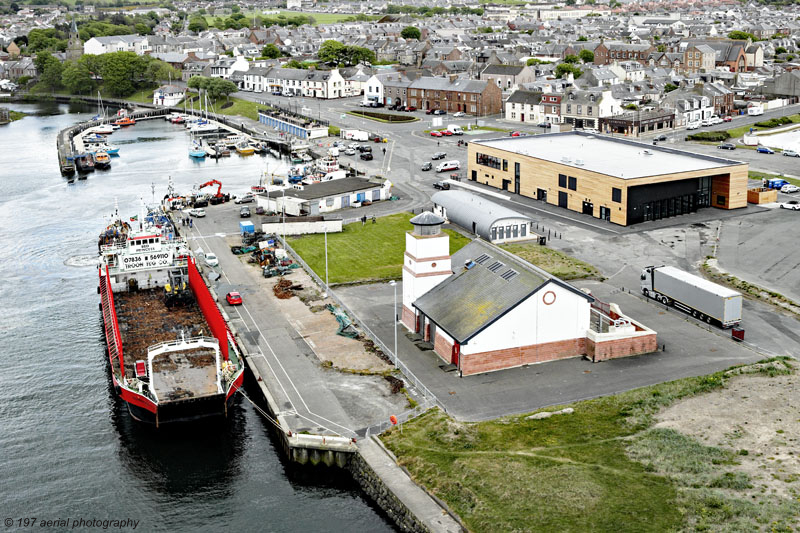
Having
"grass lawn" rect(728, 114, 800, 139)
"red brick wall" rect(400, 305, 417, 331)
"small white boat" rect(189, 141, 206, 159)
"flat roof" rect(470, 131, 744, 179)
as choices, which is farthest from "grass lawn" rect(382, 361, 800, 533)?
"small white boat" rect(189, 141, 206, 159)

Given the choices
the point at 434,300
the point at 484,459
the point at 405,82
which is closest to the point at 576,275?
the point at 434,300

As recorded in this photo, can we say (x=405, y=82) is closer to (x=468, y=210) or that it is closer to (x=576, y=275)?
(x=468, y=210)

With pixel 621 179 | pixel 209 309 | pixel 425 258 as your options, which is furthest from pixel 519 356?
pixel 621 179

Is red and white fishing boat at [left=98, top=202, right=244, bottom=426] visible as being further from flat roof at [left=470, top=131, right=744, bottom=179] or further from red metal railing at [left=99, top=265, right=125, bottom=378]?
flat roof at [left=470, top=131, right=744, bottom=179]

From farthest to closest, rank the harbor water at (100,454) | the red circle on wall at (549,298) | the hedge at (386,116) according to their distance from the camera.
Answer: the hedge at (386,116)
the red circle on wall at (549,298)
the harbor water at (100,454)

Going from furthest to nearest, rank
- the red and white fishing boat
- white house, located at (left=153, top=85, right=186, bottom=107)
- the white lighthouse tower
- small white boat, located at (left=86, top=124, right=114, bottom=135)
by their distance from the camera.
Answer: white house, located at (left=153, top=85, right=186, bottom=107) < small white boat, located at (left=86, top=124, right=114, bottom=135) < the white lighthouse tower < the red and white fishing boat

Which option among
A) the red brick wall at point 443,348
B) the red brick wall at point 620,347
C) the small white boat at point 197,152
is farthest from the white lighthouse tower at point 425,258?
the small white boat at point 197,152

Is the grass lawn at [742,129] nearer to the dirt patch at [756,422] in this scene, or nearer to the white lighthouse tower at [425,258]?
the white lighthouse tower at [425,258]
